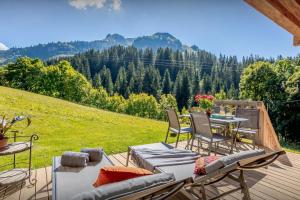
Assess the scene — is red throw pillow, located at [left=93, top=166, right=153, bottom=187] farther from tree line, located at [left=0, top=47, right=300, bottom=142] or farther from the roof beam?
tree line, located at [left=0, top=47, right=300, bottom=142]

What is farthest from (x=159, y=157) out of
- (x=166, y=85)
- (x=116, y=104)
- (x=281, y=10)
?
(x=166, y=85)

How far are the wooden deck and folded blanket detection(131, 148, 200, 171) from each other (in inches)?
16.1

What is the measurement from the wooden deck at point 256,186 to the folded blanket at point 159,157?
410mm

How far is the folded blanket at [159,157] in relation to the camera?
2648 mm

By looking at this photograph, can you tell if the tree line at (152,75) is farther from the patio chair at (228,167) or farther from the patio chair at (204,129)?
the patio chair at (228,167)

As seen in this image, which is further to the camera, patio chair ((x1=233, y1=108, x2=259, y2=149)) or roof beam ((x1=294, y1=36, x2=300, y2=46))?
patio chair ((x1=233, y1=108, x2=259, y2=149))

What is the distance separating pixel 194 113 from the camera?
383cm

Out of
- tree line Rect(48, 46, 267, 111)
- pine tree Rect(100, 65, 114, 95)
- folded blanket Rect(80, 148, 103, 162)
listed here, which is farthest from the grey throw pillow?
pine tree Rect(100, 65, 114, 95)

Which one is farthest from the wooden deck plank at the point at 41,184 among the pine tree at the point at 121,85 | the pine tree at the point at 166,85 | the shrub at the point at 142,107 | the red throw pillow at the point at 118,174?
the pine tree at the point at 166,85

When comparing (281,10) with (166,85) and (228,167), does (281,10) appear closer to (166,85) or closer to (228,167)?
(228,167)

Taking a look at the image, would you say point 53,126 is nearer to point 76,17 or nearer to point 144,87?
point 76,17

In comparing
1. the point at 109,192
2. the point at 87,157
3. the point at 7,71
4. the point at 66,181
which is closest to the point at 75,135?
the point at 87,157

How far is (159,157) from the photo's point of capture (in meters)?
2.88

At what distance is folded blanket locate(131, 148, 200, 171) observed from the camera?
265cm
